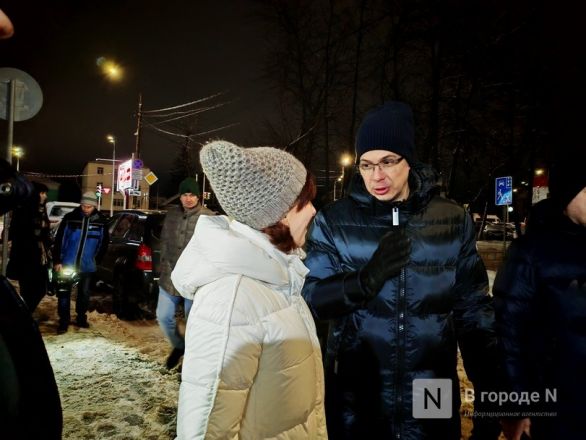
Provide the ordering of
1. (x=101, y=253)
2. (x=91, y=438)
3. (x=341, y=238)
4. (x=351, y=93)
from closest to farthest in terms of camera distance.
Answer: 1. (x=341, y=238)
2. (x=91, y=438)
3. (x=101, y=253)
4. (x=351, y=93)

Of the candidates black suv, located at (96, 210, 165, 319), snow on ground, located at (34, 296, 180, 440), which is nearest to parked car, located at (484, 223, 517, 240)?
black suv, located at (96, 210, 165, 319)

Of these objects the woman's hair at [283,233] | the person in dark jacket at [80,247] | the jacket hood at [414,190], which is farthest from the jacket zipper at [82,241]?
the woman's hair at [283,233]

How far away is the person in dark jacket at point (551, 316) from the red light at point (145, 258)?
18.6ft

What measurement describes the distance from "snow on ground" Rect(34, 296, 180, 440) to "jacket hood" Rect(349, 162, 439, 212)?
271 cm

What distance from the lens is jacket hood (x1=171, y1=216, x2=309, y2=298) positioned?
1.36m

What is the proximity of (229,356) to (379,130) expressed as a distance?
1.48 meters

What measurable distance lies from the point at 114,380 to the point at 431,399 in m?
3.81

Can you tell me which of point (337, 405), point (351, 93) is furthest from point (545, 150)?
point (337, 405)

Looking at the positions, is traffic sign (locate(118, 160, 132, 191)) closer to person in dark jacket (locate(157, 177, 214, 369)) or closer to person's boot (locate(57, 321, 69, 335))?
person's boot (locate(57, 321, 69, 335))

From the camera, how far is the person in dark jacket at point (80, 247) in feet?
20.1

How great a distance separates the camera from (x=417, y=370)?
74.4 inches

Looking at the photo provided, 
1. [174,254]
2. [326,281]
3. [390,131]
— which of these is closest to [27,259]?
[174,254]

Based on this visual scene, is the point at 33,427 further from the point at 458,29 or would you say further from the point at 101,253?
the point at 458,29

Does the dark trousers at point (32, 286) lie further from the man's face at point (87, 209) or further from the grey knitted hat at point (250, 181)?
the grey knitted hat at point (250, 181)
